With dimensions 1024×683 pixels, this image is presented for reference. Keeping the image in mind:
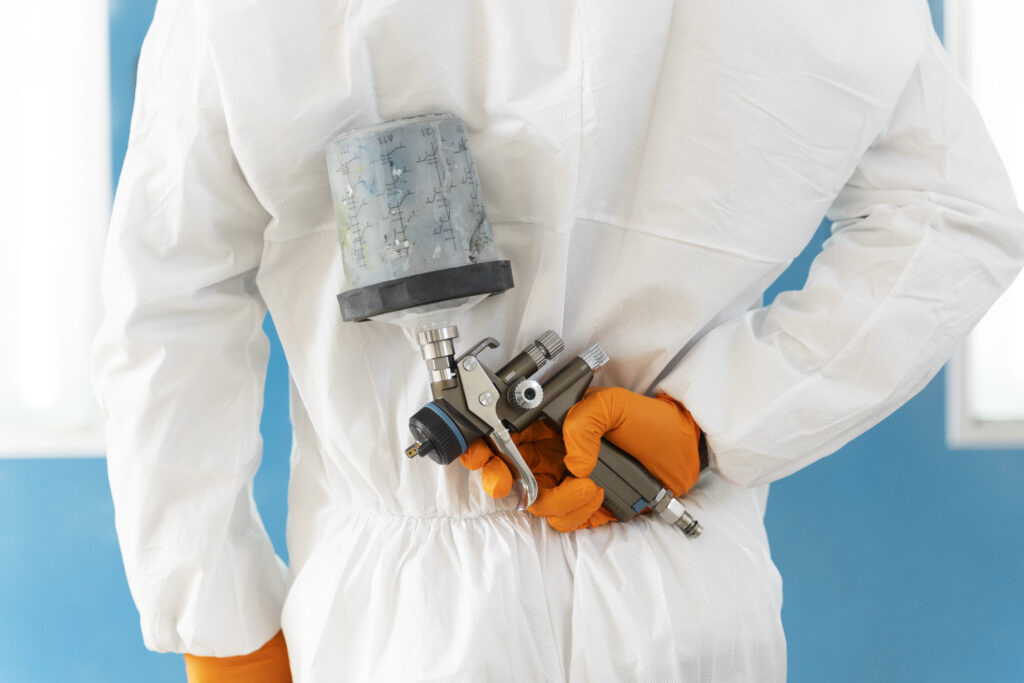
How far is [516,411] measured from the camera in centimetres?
70

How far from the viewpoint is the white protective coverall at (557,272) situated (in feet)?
2.15

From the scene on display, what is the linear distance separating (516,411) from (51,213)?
1.04 metres

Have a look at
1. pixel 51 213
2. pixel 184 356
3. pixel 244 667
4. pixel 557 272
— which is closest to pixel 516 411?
pixel 557 272

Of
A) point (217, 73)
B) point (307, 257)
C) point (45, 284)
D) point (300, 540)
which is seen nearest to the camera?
point (217, 73)

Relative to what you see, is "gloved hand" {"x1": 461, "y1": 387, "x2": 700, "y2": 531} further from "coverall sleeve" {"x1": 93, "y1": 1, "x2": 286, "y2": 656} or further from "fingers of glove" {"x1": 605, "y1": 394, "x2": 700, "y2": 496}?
"coverall sleeve" {"x1": 93, "y1": 1, "x2": 286, "y2": 656}

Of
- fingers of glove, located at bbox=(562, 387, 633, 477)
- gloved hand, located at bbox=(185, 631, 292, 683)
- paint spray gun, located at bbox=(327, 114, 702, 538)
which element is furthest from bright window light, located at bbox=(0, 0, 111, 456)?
fingers of glove, located at bbox=(562, 387, 633, 477)

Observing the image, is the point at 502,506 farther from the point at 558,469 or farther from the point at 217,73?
the point at 217,73

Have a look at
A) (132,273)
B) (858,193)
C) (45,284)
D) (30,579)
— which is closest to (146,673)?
(30,579)

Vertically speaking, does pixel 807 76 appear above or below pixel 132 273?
above

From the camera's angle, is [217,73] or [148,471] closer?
[217,73]

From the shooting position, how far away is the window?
133cm

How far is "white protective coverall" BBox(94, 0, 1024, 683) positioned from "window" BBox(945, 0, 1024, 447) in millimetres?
700

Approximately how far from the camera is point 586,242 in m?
0.73

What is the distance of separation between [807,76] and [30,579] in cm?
144
